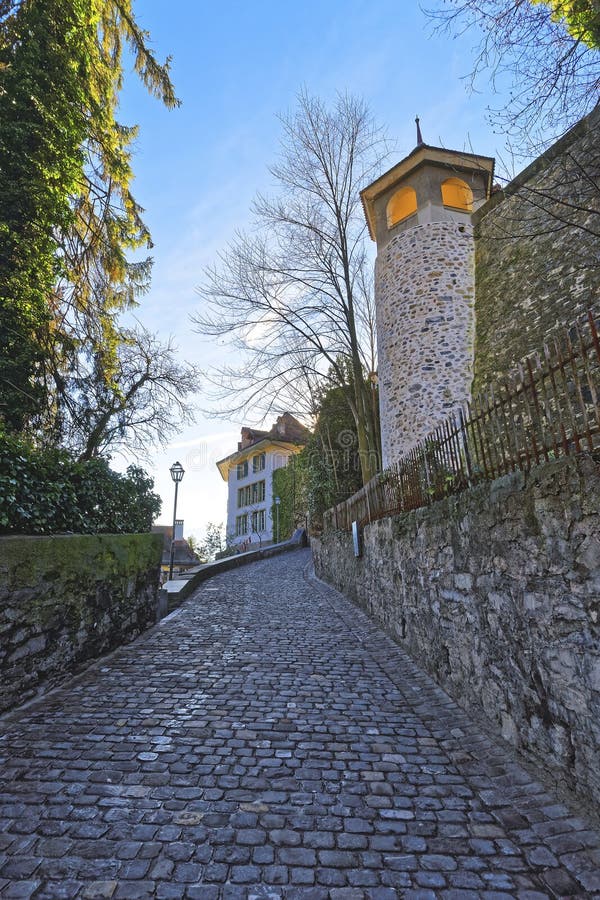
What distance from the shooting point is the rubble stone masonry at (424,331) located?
38.9 feet

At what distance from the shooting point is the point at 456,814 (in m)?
2.58

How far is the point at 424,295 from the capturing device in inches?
490

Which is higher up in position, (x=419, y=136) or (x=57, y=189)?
(x=419, y=136)

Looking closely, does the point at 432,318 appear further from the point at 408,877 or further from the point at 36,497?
the point at 408,877

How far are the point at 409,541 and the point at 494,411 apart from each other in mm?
2553

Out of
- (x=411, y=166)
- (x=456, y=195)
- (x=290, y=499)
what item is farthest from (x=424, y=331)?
(x=290, y=499)

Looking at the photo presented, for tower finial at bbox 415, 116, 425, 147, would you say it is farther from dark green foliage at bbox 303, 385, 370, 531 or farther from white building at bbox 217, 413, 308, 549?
white building at bbox 217, 413, 308, 549

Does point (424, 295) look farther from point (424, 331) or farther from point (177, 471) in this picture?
point (177, 471)

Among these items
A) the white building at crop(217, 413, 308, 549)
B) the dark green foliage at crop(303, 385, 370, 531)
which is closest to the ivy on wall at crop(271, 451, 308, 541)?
the white building at crop(217, 413, 308, 549)

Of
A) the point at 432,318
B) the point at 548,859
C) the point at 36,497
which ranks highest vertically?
the point at 432,318

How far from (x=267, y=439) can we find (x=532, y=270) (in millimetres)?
24018

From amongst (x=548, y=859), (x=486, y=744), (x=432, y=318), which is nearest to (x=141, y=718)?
(x=486, y=744)

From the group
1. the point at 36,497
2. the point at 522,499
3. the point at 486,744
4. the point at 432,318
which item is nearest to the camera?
the point at 522,499

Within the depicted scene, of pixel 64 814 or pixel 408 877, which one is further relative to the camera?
pixel 64 814
